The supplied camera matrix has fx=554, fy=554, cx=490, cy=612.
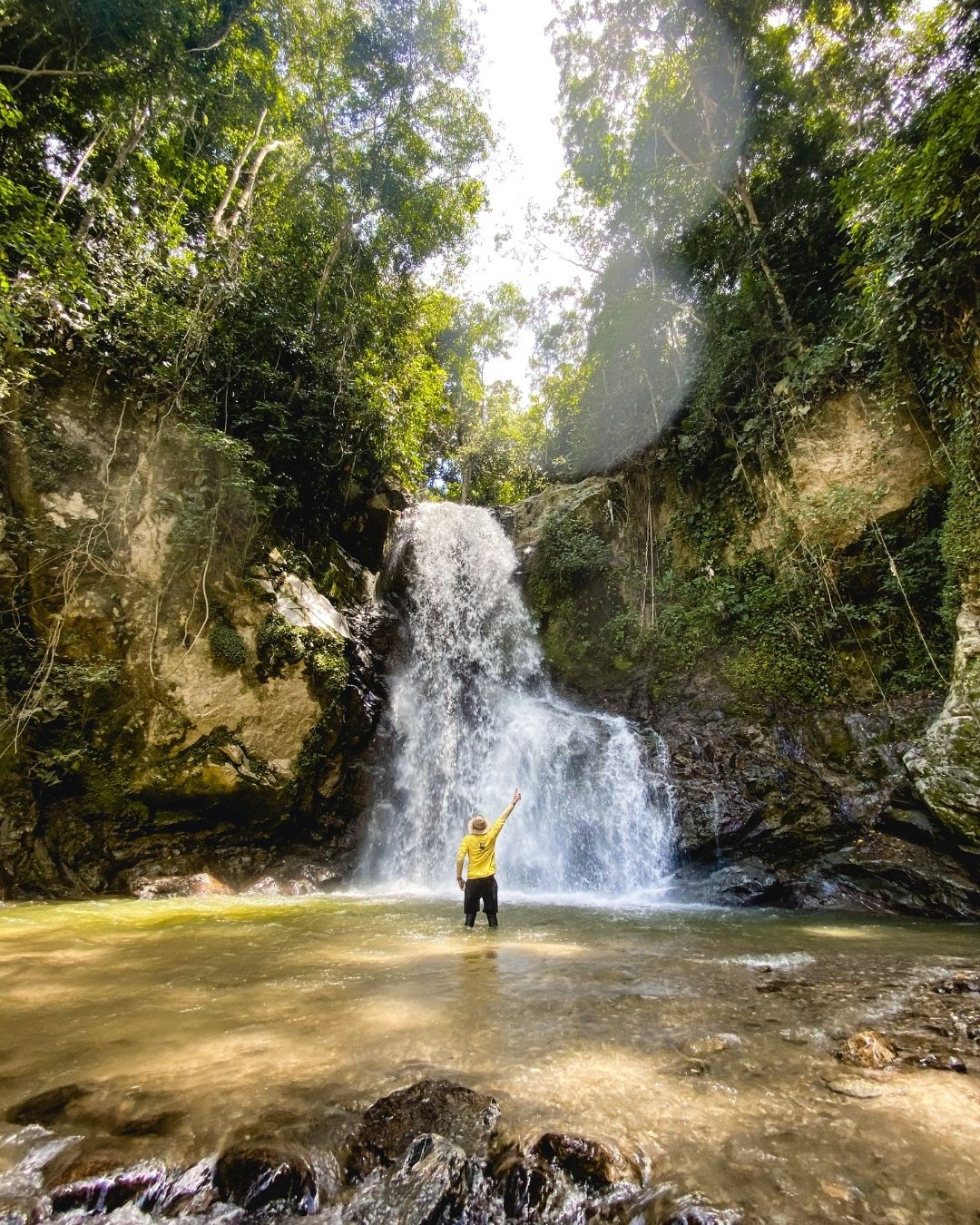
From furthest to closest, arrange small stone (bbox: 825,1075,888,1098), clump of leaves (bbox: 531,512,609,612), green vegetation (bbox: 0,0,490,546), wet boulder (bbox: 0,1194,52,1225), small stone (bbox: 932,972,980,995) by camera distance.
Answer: clump of leaves (bbox: 531,512,609,612) → green vegetation (bbox: 0,0,490,546) → small stone (bbox: 932,972,980,995) → small stone (bbox: 825,1075,888,1098) → wet boulder (bbox: 0,1194,52,1225)

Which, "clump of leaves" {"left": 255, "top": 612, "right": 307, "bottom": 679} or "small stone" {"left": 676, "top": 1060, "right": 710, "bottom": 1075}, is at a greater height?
"clump of leaves" {"left": 255, "top": 612, "right": 307, "bottom": 679}

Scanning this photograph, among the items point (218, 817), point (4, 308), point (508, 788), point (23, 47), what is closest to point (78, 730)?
point (218, 817)

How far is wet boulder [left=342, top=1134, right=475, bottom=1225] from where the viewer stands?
1666 mm

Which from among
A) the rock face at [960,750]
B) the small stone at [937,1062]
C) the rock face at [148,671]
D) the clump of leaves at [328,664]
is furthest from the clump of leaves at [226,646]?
the rock face at [960,750]

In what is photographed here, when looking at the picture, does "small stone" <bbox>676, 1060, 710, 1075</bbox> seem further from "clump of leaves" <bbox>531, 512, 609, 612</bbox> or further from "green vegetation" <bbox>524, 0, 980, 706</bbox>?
"clump of leaves" <bbox>531, 512, 609, 612</bbox>

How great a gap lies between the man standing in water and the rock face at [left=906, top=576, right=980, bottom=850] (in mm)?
5017

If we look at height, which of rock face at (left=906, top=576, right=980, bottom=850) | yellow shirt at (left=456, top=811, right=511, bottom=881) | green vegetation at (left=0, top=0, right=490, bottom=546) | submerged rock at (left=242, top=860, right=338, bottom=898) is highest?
green vegetation at (left=0, top=0, right=490, bottom=546)

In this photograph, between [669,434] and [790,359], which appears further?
[669,434]

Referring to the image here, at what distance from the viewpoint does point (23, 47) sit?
7.71 m

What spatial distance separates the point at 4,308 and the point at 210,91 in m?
8.14

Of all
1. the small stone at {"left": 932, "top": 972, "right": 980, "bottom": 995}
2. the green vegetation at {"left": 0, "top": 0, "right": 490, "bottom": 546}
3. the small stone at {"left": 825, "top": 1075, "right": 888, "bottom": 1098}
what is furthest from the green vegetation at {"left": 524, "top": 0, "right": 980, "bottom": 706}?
the small stone at {"left": 825, "top": 1075, "right": 888, "bottom": 1098}

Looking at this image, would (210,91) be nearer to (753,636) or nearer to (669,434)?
(669,434)

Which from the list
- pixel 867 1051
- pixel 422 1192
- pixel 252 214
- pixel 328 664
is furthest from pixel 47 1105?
pixel 252 214

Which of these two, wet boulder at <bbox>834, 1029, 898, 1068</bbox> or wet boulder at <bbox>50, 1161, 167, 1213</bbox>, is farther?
wet boulder at <bbox>834, 1029, 898, 1068</bbox>
